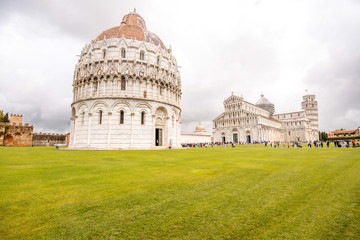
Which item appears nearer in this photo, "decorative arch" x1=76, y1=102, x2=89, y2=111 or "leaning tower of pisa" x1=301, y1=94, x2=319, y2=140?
"decorative arch" x1=76, y1=102, x2=89, y2=111

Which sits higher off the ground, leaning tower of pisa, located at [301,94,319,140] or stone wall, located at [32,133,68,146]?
leaning tower of pisa, located at [301,94,319,140]

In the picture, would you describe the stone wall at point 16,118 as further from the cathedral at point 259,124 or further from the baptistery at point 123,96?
the cathedral at point 259,124

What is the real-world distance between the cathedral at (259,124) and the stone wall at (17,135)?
69888 millimetres

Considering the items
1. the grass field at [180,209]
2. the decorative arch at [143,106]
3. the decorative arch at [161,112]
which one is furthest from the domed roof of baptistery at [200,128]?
the grass field at [180,209]

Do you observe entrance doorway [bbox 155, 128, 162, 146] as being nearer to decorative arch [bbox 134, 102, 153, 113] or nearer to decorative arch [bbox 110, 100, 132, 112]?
decorative arch [bbox 134, 102, 153, 113]

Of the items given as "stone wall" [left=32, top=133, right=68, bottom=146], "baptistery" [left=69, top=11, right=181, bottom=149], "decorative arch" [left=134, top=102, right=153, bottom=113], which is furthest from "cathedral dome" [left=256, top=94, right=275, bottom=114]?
"stone wall" [left=32, top=133, right=68, bottom=146]

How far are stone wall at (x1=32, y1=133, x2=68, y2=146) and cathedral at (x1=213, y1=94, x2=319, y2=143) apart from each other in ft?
204

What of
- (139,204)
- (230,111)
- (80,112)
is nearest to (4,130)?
(80,112)

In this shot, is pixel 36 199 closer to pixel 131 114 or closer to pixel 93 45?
pixel 131 114

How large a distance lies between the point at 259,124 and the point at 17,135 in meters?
79.1

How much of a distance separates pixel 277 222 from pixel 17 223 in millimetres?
5327

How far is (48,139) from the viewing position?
2127 inches

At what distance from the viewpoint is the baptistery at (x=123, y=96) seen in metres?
29.8

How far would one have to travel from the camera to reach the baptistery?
29828 millimetres
